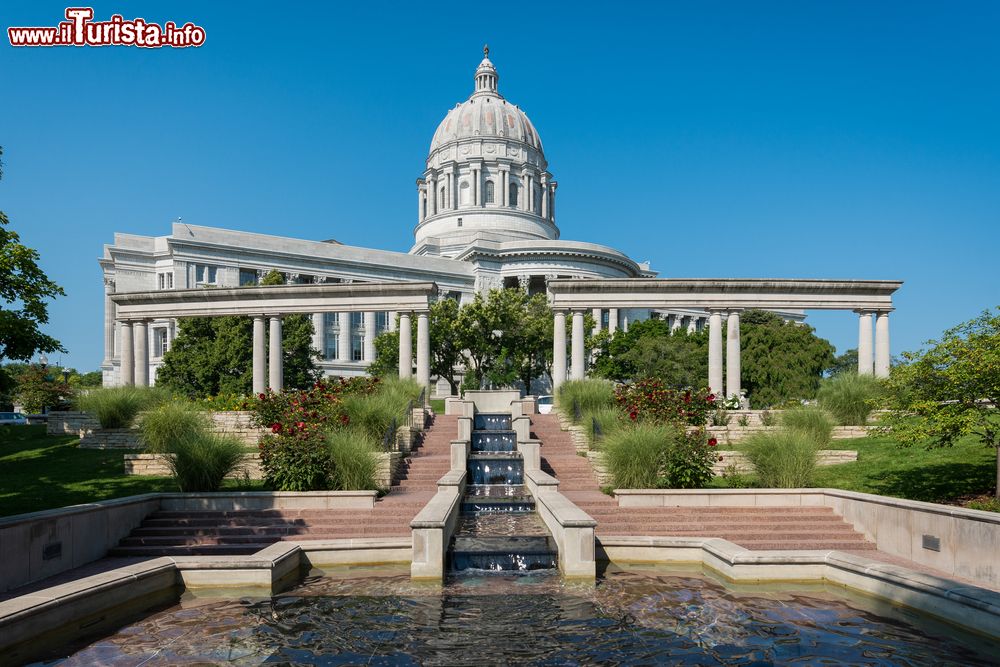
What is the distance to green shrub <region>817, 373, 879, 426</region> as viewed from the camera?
23.8 metres

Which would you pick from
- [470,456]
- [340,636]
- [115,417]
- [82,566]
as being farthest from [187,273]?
[340,636]

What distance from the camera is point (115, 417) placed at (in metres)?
24.6

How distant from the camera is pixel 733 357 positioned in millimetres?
32375

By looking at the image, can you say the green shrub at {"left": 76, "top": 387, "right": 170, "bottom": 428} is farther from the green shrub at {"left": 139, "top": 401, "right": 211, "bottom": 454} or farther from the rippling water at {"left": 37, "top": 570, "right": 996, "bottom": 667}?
the rippling water at {"left": 37, "top": 570, "right": 996, "bottom": 667}

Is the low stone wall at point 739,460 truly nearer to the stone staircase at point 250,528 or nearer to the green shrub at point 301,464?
the stone staircase at point 250,528

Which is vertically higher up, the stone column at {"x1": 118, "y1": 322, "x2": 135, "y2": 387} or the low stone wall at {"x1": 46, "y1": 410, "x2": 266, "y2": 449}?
the stone column at {"x1": 118, "y1": 322, "x2": 135, "y2": 387}

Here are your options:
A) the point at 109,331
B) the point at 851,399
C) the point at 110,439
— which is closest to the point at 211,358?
the point at 110,439

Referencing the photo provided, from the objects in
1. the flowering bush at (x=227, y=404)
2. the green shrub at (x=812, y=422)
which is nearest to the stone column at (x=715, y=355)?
the green shrub at (x=812, y=422)

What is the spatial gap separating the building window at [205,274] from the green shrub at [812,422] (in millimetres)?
58468

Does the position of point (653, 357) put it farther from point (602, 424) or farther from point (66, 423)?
point (66, 423)

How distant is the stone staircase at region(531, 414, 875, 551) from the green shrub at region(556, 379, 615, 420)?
28.6 feet

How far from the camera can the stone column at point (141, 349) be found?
3531 centimetres

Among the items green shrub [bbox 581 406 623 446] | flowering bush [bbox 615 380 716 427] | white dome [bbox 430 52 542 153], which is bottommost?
green shrub [bbox 581 406 623 446]

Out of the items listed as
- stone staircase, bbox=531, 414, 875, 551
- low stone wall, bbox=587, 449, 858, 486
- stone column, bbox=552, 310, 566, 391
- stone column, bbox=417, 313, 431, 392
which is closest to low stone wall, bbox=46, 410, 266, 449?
stone column, bbox=417, 313, 431, 392
